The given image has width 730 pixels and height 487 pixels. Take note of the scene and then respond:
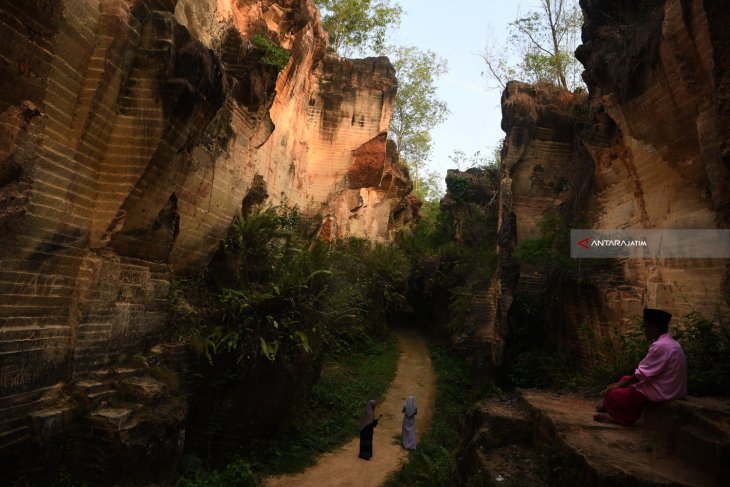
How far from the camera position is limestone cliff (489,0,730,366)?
304 inches

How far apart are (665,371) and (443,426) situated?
22.4 feet

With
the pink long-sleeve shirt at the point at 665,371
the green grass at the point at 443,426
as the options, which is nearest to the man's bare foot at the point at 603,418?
the pink long-sleeve shirt at the point at 665,371

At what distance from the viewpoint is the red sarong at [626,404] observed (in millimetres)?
4883

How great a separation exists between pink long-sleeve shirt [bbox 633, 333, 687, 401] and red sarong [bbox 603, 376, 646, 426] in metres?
0.14

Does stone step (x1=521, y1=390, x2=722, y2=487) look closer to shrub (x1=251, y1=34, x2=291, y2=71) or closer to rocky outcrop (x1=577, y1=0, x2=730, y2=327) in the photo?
rocky outcrop (x1=577, y1=0, x2=730, y2=327)

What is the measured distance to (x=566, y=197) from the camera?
13812 millimetres

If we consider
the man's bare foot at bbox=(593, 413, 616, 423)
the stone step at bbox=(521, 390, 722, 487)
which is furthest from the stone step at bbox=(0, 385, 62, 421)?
the man's bare foot at bbox=(593, 413, 616, 423)

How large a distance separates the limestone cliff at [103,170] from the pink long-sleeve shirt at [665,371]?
18.3 ft

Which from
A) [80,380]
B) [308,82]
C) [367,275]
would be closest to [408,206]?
[367,275]

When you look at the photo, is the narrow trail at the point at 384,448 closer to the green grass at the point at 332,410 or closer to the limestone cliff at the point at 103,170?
the green grass at the point at 332,410

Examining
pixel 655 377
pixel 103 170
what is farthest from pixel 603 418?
pixel 103 170

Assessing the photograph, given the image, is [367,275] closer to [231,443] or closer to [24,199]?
[231,443]

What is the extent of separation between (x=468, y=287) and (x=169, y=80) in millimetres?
12257

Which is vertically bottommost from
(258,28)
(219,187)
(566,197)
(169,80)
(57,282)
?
(57,282)
